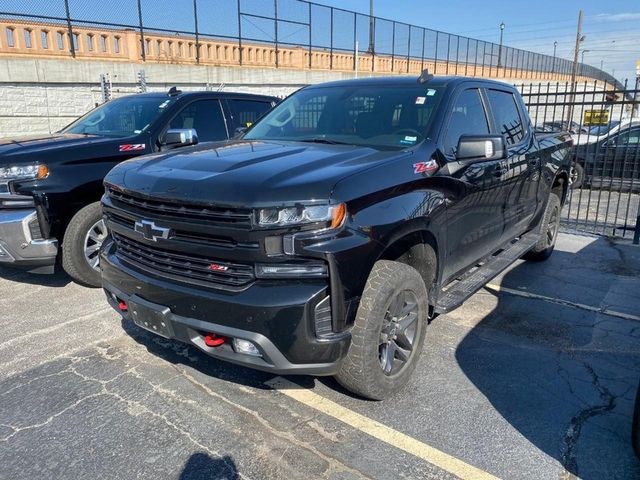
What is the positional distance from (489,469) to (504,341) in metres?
1.67

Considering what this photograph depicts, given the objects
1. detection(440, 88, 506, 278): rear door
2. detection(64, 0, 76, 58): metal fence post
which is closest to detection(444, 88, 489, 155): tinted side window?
detection(440, 88, 506, 278): rear door

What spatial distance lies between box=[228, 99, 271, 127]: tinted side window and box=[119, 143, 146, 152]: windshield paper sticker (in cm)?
154

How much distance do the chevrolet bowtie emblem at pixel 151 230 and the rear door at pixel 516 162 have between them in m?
2.97

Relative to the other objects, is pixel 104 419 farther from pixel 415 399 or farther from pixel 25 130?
pixel 25 130

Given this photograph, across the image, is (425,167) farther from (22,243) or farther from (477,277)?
(22,243)

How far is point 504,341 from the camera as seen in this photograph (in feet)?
13.5

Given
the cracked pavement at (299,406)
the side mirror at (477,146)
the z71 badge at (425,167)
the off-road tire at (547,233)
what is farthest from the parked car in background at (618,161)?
the z71 badge at (425,167)

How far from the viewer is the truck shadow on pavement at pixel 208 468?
2.55m

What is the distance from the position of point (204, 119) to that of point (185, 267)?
12.3 feet

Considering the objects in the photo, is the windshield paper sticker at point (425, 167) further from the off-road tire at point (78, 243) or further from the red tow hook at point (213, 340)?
the off-road tire at point (78, 243)

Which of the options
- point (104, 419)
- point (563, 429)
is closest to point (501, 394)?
point (563, 429)

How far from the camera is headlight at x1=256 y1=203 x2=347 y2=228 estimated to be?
2543 millimetres

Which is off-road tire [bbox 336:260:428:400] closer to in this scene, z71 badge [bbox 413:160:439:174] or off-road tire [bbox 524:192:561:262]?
z71 badge [bbox 413:160:439:174]

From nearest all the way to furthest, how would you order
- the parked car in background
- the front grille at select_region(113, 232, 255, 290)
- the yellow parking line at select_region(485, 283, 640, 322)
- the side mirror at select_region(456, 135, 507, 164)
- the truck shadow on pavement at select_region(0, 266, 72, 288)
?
the front grille at select_region(113, 232, 255, 290), the side mirror at select_region(456, 135, 507, 164), the yellow parking line at select_region(485, 283, 640, 322), the truck shadow on pavement at select_region(0, 266, 72, 288), the parked car in background
